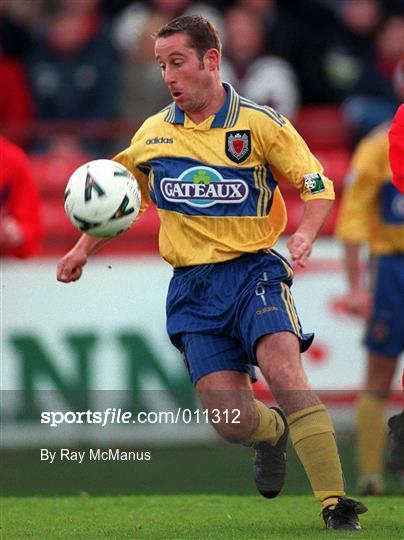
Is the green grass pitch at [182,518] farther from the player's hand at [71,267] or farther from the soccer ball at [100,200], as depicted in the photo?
the soccer ball at [100,200]

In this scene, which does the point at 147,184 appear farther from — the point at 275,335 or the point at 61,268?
the point at 275,335

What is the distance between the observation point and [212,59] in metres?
6.62

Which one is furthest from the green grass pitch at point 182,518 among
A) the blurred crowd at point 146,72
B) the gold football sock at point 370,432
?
the blurred crowd at point 146,72

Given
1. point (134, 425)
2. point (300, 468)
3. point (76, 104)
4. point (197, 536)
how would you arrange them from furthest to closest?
point (76, 104) → point (134, 425) → point (300, 468) → point (197, 536)

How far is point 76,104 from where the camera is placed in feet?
40.9

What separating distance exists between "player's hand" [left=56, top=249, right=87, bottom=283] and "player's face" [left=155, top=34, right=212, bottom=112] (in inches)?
34.6

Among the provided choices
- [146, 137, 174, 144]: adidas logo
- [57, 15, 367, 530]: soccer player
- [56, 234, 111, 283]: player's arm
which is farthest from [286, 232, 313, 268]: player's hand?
[56, 234, 111, 283]: player's arm

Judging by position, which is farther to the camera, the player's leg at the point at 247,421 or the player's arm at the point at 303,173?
the player's leg at the point at 247,421

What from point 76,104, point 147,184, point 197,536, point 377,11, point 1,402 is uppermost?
point 377,11

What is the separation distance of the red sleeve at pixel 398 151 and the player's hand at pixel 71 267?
1524 millimetres

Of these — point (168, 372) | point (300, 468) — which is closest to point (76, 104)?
point (168, 372)

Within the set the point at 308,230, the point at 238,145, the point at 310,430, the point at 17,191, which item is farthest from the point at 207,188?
the point at 17,191

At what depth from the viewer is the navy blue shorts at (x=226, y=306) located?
6453mm

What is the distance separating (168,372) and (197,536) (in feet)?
15.6
